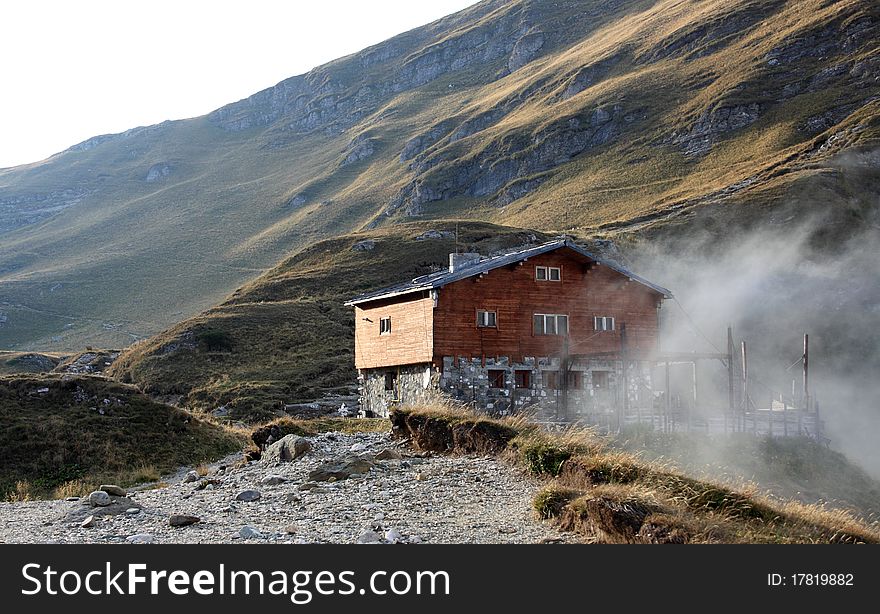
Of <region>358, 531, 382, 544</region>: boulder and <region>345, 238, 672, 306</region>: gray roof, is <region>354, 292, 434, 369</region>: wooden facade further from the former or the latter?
<region>358, 531, 382, 544</region>: boulder

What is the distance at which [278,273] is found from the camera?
108 meters

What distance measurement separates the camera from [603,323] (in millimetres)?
48906

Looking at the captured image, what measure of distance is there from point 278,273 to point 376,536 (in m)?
96.9

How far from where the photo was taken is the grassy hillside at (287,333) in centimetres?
6350

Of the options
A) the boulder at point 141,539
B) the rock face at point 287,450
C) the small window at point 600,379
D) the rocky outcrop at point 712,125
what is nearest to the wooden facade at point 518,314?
the small window at point 600,379

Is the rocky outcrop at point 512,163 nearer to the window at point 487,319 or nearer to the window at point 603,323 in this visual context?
the window at point 603,323

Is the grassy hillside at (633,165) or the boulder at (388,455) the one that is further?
the grassy hillside at (633,165)

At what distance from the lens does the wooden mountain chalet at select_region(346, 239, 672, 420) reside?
146 ft

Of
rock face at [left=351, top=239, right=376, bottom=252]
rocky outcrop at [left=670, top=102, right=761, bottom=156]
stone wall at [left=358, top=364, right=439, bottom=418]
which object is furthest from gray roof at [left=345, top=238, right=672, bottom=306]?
rocky outcrop at [left=670, top=102, right=761, bottom=156]

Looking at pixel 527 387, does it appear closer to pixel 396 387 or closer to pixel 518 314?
pixel 518 314

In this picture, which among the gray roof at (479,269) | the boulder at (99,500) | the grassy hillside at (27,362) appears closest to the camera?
the boulder at (99,500)

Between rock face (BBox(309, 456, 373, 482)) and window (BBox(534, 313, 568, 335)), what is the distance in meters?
26.4

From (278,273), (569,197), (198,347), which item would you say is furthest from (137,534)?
(569,197)

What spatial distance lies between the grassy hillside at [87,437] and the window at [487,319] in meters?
13.8
